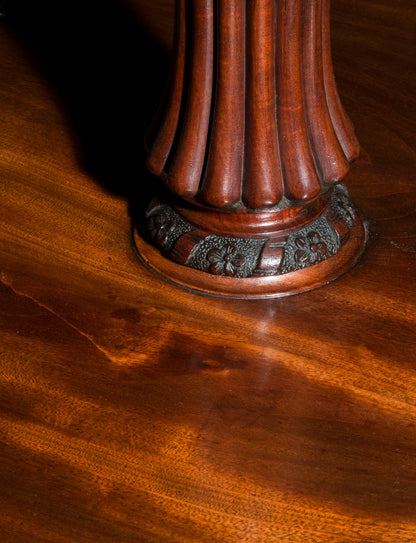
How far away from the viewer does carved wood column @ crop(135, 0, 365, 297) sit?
655mm

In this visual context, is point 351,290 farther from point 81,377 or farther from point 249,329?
point 81,377

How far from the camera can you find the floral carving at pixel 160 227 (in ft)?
2.45

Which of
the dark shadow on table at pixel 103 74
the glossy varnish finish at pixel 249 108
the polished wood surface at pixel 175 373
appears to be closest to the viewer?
the polished wood surface at pixel 175 373

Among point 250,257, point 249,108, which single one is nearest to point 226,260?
point 250,257

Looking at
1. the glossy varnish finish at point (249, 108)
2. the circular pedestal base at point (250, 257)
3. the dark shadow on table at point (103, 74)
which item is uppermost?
the glossy varnish finish at point (249, 108)

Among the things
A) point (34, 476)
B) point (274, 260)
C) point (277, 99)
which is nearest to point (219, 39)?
point (277, 99)

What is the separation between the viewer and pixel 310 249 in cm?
73

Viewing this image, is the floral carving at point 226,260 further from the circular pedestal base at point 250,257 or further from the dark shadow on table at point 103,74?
the dark shadow on table at point 103,74

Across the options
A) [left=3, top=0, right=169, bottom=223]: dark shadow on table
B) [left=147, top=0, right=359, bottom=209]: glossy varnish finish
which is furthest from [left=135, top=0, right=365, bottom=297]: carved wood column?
[left=3, top=0, right=169, bottom=223]: dark shadow on table

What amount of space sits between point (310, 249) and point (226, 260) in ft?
0.23

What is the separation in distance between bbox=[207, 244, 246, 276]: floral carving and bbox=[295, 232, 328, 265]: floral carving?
0.15ft

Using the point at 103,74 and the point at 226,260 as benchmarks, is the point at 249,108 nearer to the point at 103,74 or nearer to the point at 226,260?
the point at 226,260

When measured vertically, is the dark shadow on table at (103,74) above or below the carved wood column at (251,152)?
below

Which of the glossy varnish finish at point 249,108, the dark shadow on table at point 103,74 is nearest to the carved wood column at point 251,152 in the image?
the glossy varnish finish at point 249,108
